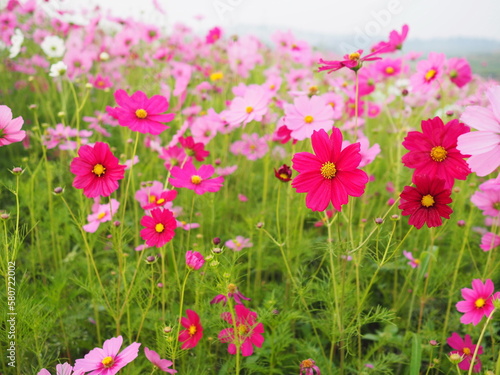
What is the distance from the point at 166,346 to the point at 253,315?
0.18 m

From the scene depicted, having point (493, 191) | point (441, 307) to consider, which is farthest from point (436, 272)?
point (493, 191)

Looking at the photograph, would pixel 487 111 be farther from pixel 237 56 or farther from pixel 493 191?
pixel 237 56

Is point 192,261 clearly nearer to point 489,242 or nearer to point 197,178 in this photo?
point 197,178

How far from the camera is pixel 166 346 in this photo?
0.83m

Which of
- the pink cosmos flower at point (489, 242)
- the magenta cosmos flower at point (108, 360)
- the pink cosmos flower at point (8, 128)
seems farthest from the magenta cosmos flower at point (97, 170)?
the pink cosmos flower at point (489, 242)

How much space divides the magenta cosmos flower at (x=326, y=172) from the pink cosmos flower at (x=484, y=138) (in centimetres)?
16

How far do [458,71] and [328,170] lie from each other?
3.23 feet

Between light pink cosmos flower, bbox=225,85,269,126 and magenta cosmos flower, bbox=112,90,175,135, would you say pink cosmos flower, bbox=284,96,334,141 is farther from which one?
magenta cosmos flower, bbox=112,90,175,135

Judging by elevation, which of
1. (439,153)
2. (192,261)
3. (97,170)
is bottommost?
(192,261)

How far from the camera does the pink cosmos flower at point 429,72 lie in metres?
1.22

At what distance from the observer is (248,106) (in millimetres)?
1200

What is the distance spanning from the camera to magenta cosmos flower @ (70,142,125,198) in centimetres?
75

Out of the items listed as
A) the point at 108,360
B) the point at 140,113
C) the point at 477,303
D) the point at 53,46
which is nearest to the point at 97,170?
the point at 140,113

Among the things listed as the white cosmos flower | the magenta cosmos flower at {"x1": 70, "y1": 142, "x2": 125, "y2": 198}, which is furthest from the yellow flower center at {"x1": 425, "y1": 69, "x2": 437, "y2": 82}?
the white cosmos flower
